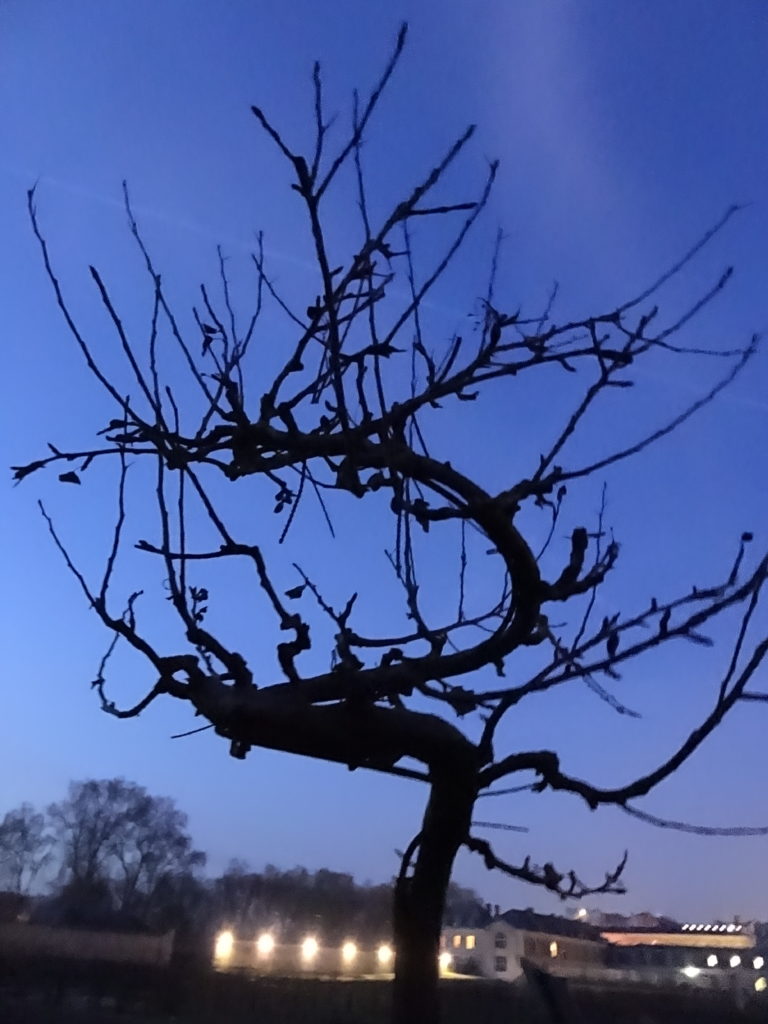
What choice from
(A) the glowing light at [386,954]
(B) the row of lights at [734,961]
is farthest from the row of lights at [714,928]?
(A) the glowing light at [386,954]

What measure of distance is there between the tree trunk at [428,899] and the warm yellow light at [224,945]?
1870 cm

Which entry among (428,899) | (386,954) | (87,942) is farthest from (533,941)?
(428,899)

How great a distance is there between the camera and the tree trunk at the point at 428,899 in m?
1.56

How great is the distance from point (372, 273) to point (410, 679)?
0.73 m

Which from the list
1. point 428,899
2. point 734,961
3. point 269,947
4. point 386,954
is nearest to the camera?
point 428,899

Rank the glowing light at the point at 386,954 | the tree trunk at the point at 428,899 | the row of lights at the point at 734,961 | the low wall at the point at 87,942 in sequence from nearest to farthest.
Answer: the tree trunk at the point at 428,899 < the glowing light at the point at 386,954 < the low wall at the point at 87,942 < the row of lights at the point at 734,961

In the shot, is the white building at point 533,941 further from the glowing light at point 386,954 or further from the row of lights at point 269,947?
the glowing light at point 386,954

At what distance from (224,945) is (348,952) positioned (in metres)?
2.93

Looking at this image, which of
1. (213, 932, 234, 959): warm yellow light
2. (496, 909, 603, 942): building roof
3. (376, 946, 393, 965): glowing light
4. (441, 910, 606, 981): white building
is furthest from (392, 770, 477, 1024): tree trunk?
(496, 909, 603, 942): building roof

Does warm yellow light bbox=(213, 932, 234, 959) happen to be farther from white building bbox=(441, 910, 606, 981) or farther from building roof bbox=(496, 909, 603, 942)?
building roof bbox=(496, 909, 603, 942)

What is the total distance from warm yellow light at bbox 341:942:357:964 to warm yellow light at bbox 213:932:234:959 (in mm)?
2400

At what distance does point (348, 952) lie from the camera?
19312 mm

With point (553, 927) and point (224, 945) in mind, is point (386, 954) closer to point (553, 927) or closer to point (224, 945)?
point (224, 945)

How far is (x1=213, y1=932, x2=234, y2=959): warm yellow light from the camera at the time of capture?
62.3 feet
